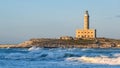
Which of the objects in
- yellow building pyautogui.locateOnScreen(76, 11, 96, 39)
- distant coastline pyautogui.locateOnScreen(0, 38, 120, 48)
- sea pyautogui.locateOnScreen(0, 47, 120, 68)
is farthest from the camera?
yellow building pyautogui.locateOnScreen(76, 11, 96, 39)

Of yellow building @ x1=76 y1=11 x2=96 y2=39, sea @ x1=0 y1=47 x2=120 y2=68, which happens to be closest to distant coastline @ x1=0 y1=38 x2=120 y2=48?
yellow building @ x1=76 y1=11 x2=96 y2=39

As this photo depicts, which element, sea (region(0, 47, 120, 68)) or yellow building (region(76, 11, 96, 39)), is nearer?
sea (region(0, 47, 120, 68))

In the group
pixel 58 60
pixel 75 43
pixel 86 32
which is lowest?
pixel 75 43

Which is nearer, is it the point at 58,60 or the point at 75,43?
the point at 58,60

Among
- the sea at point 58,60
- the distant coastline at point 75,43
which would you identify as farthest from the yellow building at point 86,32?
the sea at point 58,60

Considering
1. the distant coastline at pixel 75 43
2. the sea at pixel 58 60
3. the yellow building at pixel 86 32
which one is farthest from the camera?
the yellow building at pixel 86 32

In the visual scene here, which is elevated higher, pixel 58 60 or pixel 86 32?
pixel 86 32

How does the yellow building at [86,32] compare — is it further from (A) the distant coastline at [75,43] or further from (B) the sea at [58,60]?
(B) the sea at [58,60]

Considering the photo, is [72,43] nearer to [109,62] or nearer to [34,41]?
[34,41]

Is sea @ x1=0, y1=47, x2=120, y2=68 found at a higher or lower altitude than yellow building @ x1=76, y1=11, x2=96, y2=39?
lower

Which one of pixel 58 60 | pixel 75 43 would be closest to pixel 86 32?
pixel 75 43

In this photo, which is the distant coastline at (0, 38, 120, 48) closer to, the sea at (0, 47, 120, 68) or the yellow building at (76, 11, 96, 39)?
the yellow building at (76, 11, 96, 39)

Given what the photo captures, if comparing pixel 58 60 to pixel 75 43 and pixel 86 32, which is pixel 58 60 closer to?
pixel 75 43

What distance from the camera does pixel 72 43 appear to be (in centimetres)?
15788
